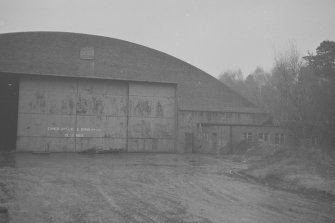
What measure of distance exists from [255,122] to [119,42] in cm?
1470

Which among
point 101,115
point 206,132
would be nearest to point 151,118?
point 101,115

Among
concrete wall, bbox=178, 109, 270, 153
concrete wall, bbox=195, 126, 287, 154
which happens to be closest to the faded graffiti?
concrete wall, bbox=178, 109, 270, 153

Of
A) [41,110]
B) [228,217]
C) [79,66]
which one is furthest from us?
[79,66]

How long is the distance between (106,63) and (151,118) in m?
6.58

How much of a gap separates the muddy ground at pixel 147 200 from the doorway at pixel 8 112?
17.8 m

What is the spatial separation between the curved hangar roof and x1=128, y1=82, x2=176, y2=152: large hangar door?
105 centimetres

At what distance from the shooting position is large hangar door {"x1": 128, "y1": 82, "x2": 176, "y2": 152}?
1117 inches

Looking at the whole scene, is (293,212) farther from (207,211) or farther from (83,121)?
(83,121)

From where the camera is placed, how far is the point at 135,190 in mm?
10438

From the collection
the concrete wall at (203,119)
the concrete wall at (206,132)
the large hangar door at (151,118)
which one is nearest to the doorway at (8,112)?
the large hangar door at (151,118)

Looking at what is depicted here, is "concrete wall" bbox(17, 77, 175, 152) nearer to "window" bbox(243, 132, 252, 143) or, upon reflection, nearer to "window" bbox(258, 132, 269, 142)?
"window" bbox(243, 132, 252, 143)

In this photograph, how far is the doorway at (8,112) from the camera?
29.2 metres

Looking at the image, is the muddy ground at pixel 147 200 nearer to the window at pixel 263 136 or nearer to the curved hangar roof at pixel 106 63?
the curved hangar roof at pixel 106 63

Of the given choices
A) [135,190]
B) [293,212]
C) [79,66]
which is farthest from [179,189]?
[79,66]
